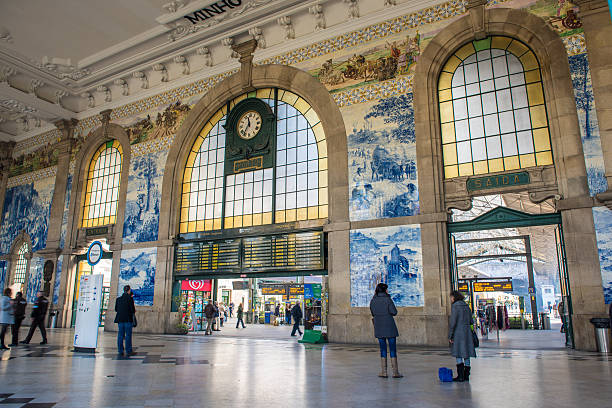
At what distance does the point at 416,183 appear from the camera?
13.6m

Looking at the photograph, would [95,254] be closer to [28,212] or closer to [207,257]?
[207,257]

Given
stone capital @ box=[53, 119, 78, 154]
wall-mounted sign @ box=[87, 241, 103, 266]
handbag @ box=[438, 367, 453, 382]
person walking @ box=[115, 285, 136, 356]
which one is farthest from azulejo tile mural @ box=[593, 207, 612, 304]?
stone capital @ box=[53, 119, 78, 154]

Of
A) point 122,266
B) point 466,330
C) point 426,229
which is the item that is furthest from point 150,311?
point 466,330

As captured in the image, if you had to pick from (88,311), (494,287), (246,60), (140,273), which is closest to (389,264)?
(88,311)

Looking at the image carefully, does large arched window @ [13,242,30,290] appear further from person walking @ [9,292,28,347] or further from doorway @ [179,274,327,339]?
person walking @ [9,292,28,347]

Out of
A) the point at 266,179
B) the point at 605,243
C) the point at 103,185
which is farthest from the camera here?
the point at 103,185

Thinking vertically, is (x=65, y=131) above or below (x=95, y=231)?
above

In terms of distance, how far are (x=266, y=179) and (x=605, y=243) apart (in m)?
11.0

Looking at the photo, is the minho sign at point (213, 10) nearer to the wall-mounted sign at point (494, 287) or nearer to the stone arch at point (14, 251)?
the stone arch at point (14, 251)

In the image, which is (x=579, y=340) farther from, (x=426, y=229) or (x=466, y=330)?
(x=466, y=330)

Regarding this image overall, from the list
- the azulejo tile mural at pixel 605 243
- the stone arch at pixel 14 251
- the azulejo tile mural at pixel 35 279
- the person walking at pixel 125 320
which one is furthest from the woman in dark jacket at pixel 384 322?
the stone arch at pixel 14 251

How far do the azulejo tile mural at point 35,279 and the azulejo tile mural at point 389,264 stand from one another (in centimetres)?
1689

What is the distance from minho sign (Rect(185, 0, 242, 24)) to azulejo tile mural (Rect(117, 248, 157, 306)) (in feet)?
31.6

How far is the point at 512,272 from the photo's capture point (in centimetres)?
3569
